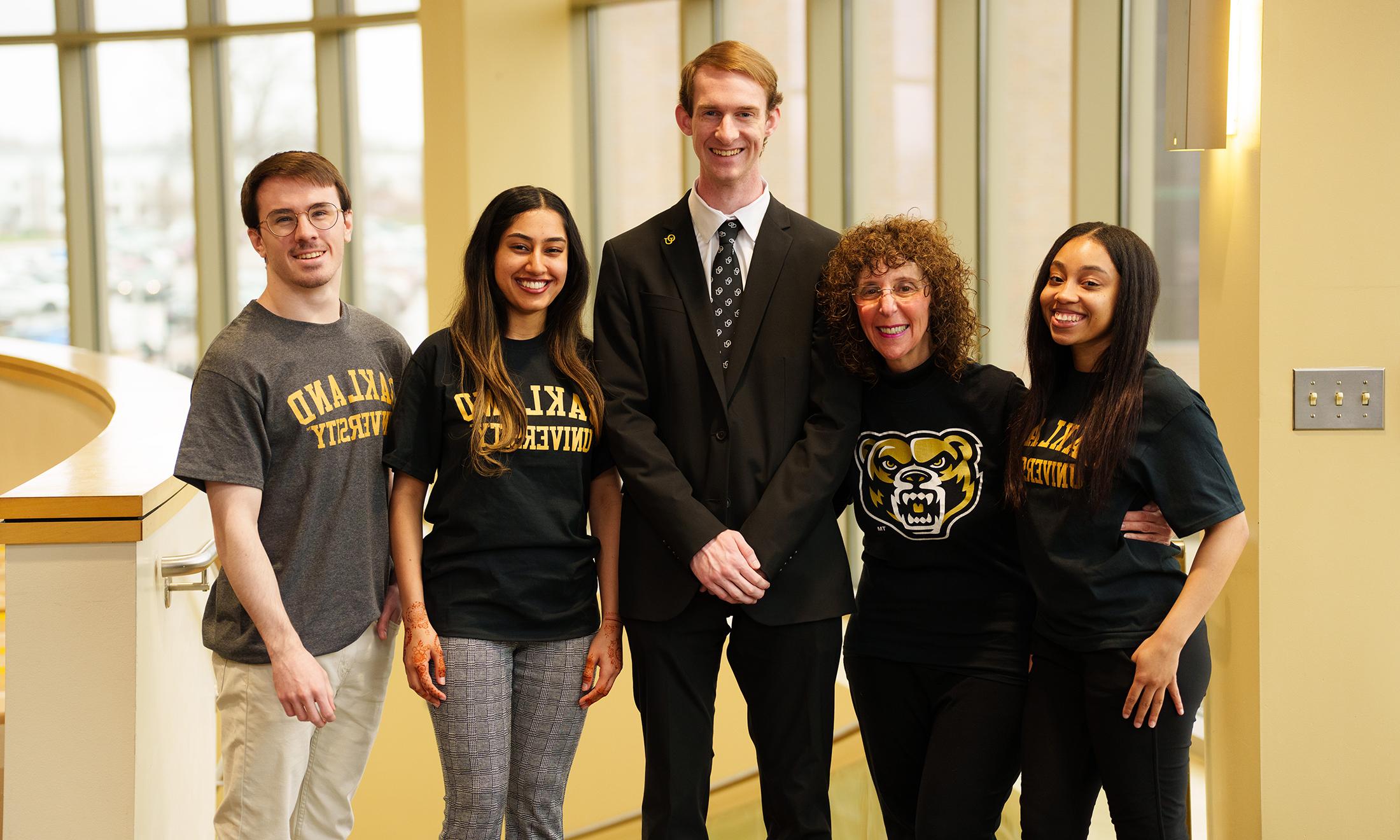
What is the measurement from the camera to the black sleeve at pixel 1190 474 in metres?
1.91

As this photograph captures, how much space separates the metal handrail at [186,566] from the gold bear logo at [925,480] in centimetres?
122

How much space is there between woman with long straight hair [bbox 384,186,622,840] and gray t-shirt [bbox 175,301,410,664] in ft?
0.20

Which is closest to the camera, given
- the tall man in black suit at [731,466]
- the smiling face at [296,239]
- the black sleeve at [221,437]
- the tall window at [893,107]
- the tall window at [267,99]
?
the black sleeve at [221,437]

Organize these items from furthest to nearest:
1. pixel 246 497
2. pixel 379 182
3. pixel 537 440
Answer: pixel 379 182
pixel 537 440
pixel 246 497

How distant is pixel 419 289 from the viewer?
7.69 m

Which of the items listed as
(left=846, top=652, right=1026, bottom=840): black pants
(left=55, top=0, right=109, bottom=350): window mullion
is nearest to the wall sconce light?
(left=846, top=652, right=1026, bottom=840): black pants

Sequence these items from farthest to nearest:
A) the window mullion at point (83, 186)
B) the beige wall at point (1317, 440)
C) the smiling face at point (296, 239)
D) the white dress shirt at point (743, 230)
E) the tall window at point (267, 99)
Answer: the window mullion at point (83, 186) → the tall window at point (267, 99) → the beige wall at point (1317, 440) → the white dress shirt at point (743, 230) → the smiling face at point (296, 239)

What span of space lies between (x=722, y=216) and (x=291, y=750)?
127 cm

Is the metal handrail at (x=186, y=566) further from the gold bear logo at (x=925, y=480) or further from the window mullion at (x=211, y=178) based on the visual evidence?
the window mullion at (x=211, y=178)

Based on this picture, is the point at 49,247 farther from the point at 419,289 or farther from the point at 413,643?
the point at 413,643

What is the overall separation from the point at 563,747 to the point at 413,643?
34cm

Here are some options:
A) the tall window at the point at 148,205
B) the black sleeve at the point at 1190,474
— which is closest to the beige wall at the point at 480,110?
the tall window at the point at 148,205

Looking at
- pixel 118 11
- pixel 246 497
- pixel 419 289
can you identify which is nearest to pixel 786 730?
pixel 246 497

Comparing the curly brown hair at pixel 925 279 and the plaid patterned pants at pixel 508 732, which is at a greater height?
the curly brown hair at pixel 925 279
